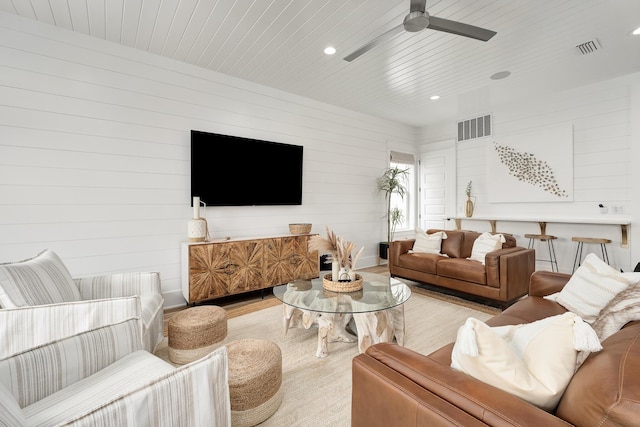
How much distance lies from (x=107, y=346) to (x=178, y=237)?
90.3 inches

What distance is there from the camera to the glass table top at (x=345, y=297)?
2.14 m

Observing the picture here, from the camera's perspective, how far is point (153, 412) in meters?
0.93

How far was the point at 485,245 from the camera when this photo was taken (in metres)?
3.66

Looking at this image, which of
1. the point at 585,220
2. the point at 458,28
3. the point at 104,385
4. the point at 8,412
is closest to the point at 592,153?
the point at 585,220

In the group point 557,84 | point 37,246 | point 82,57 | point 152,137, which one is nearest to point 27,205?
point 37,246

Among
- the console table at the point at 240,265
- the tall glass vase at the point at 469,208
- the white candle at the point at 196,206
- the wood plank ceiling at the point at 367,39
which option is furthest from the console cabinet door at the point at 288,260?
the tall glass vase at the point at 469,208

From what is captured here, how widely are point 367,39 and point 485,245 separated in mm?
2797

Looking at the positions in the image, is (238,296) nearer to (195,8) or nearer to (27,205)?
(27,205)

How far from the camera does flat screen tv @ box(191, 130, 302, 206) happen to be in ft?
11.9

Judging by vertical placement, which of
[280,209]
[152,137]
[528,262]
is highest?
[152,137]

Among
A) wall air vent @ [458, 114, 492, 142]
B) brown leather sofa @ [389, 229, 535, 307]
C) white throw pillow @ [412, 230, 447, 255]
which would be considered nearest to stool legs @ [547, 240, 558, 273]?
brown leather sofa @ [389, 229, 535, 307]

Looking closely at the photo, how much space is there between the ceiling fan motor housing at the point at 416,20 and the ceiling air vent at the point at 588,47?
2219 millimetres

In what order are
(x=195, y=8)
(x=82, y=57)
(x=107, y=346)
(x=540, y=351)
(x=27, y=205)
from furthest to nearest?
(x=82, y=57) < (x=27, y=205) < (x=195, y=8) < (x=107, y=346) < (x=540, y=351)

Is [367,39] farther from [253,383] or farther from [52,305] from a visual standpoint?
[52,305]
